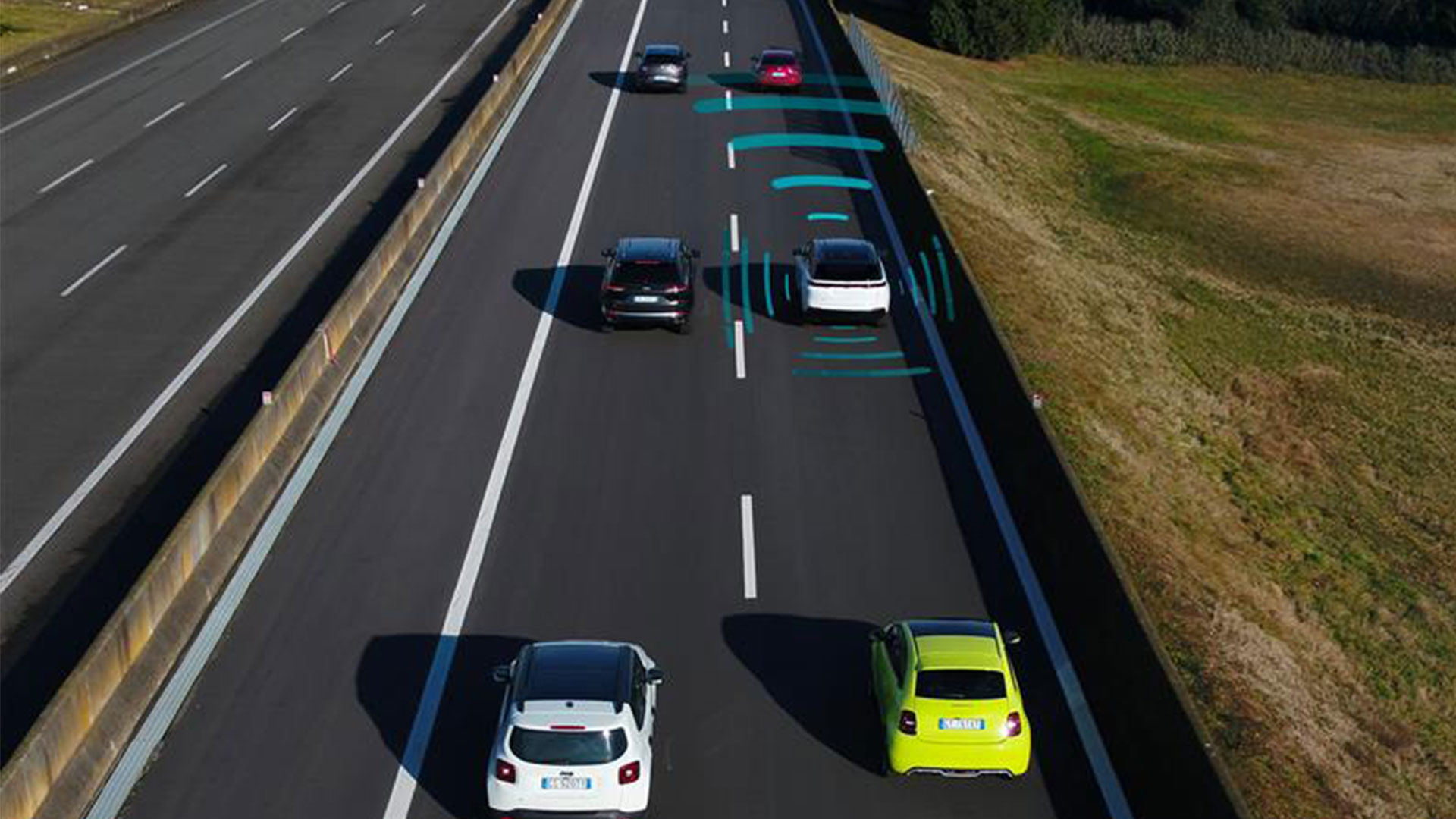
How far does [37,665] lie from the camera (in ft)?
66.0

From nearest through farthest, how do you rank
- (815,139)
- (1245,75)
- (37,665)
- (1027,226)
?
1. (37,665)
2. (815,139)
3. (1027,226)
4. (1245,75)

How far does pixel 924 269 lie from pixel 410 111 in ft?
69.0

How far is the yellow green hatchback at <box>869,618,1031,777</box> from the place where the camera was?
55.7 ft

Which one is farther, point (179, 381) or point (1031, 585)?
point (179, 381)

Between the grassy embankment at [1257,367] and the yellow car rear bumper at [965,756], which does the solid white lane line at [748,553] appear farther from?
the grassy embankment at [1257,367]

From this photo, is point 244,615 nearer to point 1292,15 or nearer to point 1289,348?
point 1289,348

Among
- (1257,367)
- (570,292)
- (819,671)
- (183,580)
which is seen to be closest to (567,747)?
(819,671)

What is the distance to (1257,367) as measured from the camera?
131ft

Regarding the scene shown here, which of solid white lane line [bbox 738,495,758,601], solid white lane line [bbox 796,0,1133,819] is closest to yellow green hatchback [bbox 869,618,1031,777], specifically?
solid white lane line [bbox 796,0,1133,819]

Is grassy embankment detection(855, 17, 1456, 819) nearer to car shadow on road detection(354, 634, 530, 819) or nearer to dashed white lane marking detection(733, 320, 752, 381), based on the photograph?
dashed white lane marking detection(733, 320, 752, 381)

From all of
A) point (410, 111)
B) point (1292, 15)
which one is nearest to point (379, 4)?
point (410, 111)

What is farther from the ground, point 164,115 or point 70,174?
point 70,174

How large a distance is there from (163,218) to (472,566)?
65.9 ft

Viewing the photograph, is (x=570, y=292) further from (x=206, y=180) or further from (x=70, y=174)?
(x=70, y=174)
